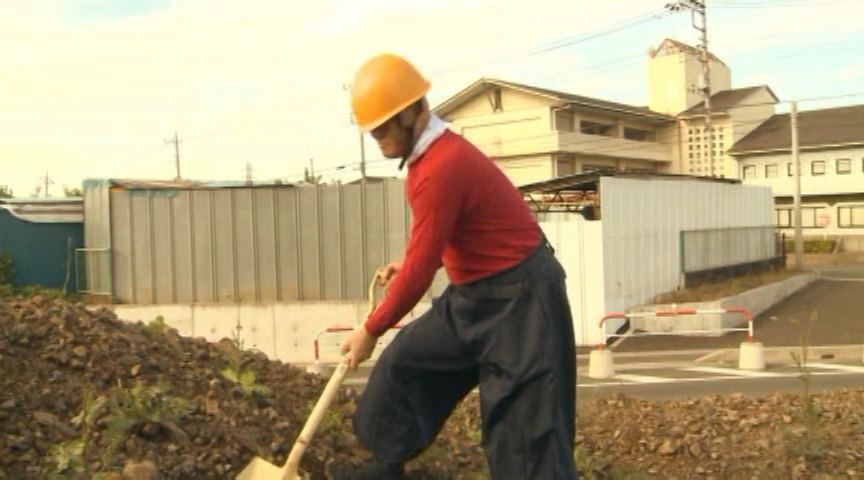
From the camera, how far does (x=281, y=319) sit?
17156mm

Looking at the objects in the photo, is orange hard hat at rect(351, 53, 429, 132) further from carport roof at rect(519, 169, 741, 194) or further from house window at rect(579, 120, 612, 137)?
house window at rect(579, 120, 612, 137)

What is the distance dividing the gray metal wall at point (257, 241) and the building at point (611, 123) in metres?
29.5

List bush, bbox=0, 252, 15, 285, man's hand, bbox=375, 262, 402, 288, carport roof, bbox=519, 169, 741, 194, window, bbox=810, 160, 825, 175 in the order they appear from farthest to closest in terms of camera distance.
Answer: window, bbox=810, 160, 825, 175, bush, bbox=0, 252, 15, 285, carport roof, bbox=519, 169, 741, 194, man's hand, bbox=375, 262, 402, 288

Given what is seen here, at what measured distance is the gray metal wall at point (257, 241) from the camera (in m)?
17.7

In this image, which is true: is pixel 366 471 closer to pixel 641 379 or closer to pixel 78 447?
pixel 78 447

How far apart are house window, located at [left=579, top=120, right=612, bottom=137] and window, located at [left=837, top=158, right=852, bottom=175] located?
13.3 metres

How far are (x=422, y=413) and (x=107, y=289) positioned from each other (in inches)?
672

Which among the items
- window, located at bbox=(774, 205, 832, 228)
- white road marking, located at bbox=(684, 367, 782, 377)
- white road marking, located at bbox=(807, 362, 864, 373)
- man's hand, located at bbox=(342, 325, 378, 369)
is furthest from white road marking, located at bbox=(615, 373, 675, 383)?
window, located at bbox=(774, 205, 832, 228)

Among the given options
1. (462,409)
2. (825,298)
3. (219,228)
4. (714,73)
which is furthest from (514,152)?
(462,409)

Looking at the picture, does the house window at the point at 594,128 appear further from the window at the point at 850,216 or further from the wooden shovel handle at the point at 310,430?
the wooden shovel handle at the point at 310,430

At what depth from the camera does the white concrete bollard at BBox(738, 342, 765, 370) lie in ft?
42.5

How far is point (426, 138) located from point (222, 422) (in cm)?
171

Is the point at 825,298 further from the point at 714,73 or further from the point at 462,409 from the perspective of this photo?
the point at 714,73

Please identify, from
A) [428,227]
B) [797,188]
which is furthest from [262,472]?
[797,188]
